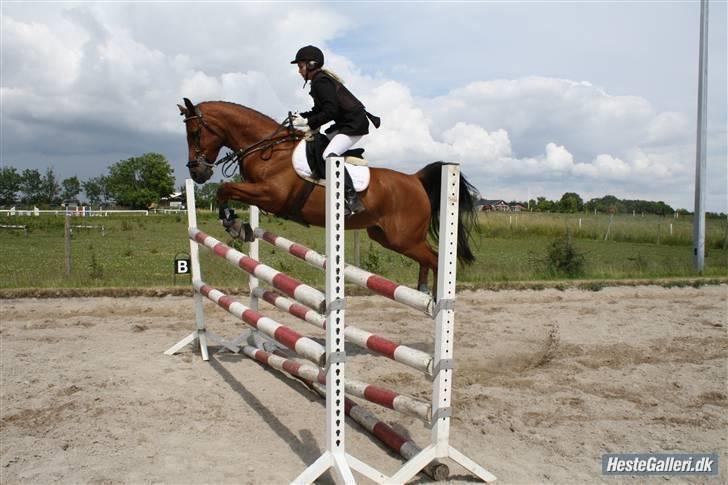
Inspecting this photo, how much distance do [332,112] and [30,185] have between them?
5991 cm

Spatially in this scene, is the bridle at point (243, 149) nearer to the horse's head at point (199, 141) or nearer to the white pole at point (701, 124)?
the horse's head at point (199, 141)

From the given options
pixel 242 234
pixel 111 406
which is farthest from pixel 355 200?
pixel 111 406

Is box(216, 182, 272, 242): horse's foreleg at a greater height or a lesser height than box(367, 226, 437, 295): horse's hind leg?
greater

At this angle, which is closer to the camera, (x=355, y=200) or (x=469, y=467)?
(x=469, y=467)

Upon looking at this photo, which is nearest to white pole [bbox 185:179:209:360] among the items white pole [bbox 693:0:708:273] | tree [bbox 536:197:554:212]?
white pole [bbox 693:0:708:273]

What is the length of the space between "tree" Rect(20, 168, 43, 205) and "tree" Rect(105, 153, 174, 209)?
6.52m

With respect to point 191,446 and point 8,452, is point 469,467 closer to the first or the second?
point 191,446

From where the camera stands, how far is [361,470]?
113 inches

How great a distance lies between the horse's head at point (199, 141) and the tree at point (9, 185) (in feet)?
185

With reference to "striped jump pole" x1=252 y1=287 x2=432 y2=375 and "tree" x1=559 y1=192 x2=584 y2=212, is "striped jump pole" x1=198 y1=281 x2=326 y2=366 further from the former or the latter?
"tree" x1=559 y1=192 x2=584 y2=212

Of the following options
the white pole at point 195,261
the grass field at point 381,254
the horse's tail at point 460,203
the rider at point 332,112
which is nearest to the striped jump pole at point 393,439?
the white pole at point 195,261

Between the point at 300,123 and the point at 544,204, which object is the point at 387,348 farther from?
the point at 544,204

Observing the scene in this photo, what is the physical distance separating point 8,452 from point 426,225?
4.19 meters

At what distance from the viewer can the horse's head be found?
5219mm
